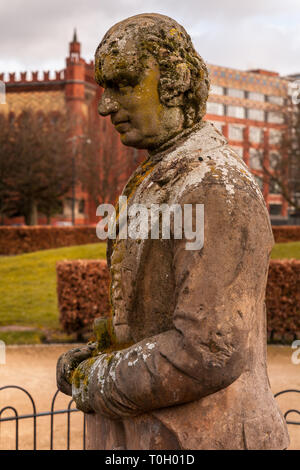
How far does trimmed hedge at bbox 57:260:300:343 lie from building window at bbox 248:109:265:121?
5207 cm

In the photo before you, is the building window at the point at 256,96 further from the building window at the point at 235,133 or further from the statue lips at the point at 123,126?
the statue lips at the point at 123,126

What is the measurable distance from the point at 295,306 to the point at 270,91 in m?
A: 54.1

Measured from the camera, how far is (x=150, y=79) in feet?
6.86

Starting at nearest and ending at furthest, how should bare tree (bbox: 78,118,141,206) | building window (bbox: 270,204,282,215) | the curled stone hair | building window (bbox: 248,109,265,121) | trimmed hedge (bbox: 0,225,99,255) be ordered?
the curled stone hair < trimmed hedge (bbox: 0,225,99,255) < bare tree (bbox: 78,118,141,206) < building window (bbox: 248,109,265,121) < building window (bbox: 270,204,282,215)

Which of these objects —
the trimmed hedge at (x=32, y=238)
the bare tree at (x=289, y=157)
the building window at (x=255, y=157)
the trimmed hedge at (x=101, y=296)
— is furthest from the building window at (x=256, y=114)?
the trimmed hedge at (x=101, y=296)

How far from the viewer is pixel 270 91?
62.4m

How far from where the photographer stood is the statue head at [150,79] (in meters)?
2.07

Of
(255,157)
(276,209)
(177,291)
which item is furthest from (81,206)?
(177,291)

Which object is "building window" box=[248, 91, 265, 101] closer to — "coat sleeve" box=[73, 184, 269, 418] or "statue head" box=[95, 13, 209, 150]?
"statue head" box=[95, 13, 209, 150]

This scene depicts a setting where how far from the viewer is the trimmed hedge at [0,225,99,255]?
95.9 ft

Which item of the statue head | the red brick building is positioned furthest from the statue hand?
the red brick building

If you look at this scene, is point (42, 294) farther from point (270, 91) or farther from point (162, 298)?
point (270, 91)

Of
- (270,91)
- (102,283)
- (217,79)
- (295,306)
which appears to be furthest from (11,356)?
(270,91)
